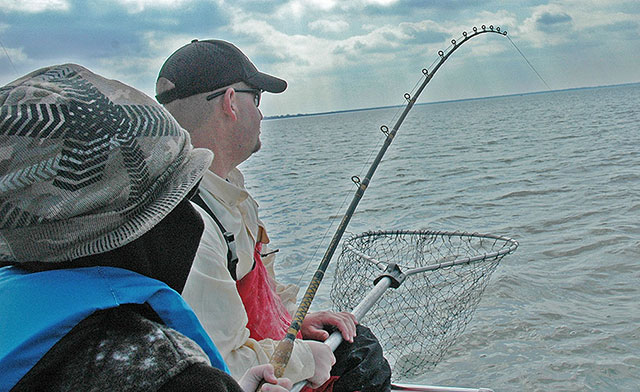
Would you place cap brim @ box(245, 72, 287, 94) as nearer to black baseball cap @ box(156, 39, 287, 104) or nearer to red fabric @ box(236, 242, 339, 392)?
black baseball cap @ box(156, 39, 287, 104)

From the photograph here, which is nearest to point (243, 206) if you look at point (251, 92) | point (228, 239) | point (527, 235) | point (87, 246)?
point (228, 239)

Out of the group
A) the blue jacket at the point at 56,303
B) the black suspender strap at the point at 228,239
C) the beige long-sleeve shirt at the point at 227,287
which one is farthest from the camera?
the black suspender strap at the point at 228,239

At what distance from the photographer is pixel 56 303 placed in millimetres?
762

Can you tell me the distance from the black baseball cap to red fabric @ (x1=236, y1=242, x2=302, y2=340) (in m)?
0.71

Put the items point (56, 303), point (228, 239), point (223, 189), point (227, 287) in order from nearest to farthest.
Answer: point (56, 303)
point (227, 287)
point (228, 239)
point (223, 189)

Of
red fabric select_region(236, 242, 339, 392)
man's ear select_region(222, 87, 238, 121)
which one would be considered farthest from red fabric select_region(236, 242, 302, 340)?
man's ear select_region(222, 87, 238, 121)

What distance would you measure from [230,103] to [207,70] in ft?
0.54

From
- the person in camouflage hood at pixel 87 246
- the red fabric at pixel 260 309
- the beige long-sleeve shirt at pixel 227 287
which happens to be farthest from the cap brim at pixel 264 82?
the person in camouflage hood at pixel 87 246

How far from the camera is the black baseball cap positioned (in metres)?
2.25

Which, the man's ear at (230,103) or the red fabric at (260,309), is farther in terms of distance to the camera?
the man's ear at (230,103)

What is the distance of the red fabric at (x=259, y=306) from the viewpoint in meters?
2.02

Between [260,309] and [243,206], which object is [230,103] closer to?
[243,206]

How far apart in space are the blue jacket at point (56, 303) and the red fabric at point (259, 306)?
44.7 inches

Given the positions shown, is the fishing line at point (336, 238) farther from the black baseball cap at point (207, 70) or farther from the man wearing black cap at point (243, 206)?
the black baseball cap at point (207, 70)
